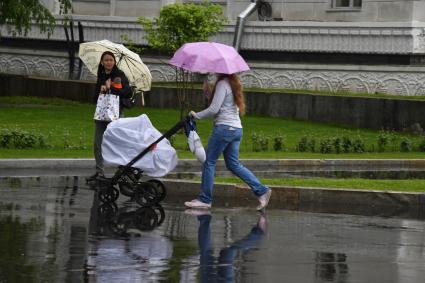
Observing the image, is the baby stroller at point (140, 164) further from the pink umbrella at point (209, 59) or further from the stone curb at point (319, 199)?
the stone curb at point (319, 199)

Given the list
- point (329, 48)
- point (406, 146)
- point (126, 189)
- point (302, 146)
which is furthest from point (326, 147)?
point (126, 189)

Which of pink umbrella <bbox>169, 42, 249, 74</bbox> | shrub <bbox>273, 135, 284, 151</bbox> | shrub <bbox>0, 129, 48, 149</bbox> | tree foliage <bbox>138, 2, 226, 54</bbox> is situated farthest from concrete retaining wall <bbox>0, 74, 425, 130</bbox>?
pink umbrella <bbox>169, 42, 249, 74</bbox>

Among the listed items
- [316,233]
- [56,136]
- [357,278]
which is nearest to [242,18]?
[56,136]

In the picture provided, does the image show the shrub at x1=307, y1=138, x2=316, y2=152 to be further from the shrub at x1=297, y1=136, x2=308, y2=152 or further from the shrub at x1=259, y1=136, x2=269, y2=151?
the shrub at x1=259, y1=136, x2=269, y2=151

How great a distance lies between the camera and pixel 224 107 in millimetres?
14719

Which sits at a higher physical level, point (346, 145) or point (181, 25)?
point (181, 25)

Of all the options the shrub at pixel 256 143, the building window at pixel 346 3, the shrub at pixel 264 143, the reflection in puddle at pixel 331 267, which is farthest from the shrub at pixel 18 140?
the building window at pixel 346 3

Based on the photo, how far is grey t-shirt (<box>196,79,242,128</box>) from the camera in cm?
1462

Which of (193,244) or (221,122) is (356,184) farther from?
(193,244)

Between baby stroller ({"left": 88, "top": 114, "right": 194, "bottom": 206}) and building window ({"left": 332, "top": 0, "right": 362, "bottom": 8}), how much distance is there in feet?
63.5

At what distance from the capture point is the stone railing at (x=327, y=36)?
32031 mm

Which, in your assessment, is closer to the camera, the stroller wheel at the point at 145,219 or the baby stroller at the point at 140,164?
the stroller wheel at the point at 145,219

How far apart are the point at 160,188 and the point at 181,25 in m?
17.4

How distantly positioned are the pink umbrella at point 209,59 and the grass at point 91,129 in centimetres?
607
